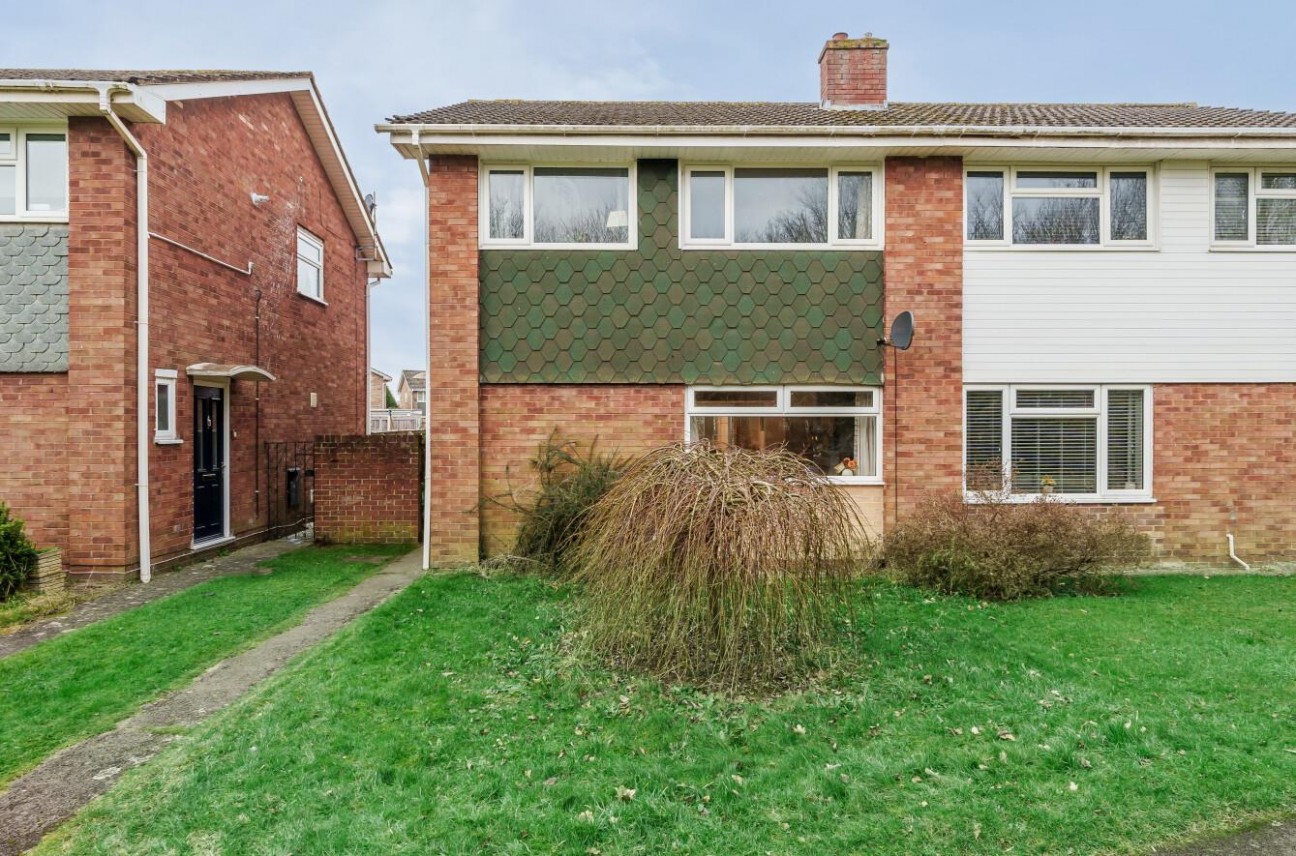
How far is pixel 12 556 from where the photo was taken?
683 centimetres

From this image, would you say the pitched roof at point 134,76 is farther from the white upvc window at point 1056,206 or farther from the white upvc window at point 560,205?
the white upvc window at point 1056,206

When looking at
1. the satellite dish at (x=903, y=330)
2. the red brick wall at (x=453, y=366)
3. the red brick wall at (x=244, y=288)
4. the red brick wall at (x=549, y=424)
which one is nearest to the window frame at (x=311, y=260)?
the red brick wall at (x=244, y=288)

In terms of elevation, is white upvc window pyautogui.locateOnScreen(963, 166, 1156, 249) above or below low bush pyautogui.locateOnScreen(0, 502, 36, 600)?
above

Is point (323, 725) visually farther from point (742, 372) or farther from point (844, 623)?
point (742, 372)

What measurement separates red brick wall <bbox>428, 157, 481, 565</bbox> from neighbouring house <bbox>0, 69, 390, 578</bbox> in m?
3.28

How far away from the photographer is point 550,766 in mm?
3494

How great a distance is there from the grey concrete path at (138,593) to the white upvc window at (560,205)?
547 cm

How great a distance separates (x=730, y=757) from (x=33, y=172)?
993 centimetres

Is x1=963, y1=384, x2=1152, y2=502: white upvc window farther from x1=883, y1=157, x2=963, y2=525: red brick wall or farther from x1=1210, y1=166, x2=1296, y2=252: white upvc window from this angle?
x1=1210, y1=166, x2=1296, y2=252: white upvc window

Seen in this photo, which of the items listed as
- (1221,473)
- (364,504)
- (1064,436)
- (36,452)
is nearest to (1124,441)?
(1064,436)

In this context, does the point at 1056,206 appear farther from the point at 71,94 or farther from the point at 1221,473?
the point at 71,94

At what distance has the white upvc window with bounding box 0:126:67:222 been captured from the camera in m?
7.64

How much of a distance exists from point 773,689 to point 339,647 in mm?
3468

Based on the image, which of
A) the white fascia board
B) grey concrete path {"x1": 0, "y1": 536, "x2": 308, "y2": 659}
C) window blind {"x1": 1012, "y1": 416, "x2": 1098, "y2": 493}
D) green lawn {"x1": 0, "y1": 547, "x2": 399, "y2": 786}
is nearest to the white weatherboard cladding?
window blind {"x1": 1012, "y1": 416, "x2": 1098, "y2": 493}
